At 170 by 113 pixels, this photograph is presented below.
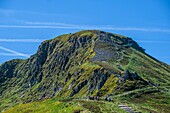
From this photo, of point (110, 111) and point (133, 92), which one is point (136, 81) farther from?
point (110, 111)

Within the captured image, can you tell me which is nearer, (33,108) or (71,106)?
(71,106)

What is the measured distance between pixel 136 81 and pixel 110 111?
8453 cm

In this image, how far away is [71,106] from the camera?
95.8m

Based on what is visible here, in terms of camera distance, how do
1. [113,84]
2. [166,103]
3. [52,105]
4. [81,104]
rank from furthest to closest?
[113,84] → [166,103] → [52,105] → [81,104]

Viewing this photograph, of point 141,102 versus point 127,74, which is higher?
point 127,74

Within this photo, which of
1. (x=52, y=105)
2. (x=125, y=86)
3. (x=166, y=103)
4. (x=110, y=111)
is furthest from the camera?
(x=125, y=86)

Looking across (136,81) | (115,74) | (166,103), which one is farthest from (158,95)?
(115,74)

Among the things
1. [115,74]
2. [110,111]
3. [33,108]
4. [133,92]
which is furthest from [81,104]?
[115,74]

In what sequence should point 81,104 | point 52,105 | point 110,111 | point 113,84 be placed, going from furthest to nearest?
point 113,84 < point 52,105 < point 81,104 < point 110,111

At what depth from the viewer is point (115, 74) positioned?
199 m

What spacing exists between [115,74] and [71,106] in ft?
346

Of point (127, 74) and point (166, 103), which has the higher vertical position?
point (127, 74)

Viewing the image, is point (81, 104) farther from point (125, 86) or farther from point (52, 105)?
point (125, 86)

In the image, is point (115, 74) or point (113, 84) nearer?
point (113, 84)
